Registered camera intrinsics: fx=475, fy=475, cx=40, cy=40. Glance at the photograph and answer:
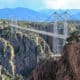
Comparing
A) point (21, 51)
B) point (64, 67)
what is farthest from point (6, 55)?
point (64, 67)

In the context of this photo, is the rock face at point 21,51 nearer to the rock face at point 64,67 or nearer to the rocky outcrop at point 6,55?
the rocky outcrop at point 6,55

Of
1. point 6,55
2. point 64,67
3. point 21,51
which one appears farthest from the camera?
point 21,51

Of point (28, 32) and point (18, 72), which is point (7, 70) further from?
point (28, 32)

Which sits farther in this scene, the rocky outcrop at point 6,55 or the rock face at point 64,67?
the rocky outcrop at point 6,55

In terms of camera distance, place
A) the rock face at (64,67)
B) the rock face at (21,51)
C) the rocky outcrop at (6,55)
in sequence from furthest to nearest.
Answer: the rock face at (21,51), the rocky outcrop at (6,55), the rock face at (64,67)

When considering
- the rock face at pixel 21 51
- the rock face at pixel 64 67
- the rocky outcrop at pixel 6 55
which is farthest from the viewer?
the rock face at pixel 21 51

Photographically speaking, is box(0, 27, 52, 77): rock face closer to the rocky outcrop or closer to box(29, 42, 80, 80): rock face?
the rocky outcrop

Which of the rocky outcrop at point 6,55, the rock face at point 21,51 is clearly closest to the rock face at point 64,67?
the rock face at point 21,51

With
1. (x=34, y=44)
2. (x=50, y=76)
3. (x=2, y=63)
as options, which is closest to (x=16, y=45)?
(x=34, y=44)

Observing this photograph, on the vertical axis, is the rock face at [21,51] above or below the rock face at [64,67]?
below

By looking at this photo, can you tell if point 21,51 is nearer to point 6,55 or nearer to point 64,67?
point 6,55
